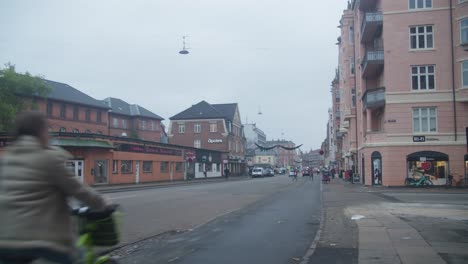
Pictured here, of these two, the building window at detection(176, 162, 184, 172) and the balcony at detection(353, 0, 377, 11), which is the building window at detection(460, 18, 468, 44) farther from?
the building window at detection(176, 162, 184, 172)

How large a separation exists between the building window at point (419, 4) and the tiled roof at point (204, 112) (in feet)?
174

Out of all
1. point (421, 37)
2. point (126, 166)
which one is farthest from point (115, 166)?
point (421, 37)

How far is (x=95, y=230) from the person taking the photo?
4.09 m

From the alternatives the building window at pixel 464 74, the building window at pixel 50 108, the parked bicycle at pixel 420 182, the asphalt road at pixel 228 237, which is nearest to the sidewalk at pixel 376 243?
the asphalt road at pixel 228 237

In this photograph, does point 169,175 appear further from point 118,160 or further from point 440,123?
point 440,123

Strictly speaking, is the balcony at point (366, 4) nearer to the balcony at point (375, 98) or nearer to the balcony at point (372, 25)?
the balcony at point (372, 25)

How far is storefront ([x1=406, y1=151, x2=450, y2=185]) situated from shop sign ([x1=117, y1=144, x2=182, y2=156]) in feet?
85.2

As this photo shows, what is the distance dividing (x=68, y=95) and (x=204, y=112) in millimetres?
31144

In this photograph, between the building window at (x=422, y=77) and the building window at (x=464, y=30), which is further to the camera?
the building window at (x=422, y=77)

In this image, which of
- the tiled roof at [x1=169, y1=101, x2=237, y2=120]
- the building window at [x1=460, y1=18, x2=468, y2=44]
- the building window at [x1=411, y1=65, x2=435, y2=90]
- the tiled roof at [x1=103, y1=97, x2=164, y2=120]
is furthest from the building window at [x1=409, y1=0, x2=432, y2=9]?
the tiled roof at [x1=169, y1=101, x2=237, y2=120]

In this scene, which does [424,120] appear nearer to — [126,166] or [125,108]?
[126,166]

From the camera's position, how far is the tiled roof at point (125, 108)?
75.5 meters

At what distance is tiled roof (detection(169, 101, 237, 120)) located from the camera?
8825cm

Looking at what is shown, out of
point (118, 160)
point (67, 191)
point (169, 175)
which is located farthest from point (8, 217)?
point (169, 175)
